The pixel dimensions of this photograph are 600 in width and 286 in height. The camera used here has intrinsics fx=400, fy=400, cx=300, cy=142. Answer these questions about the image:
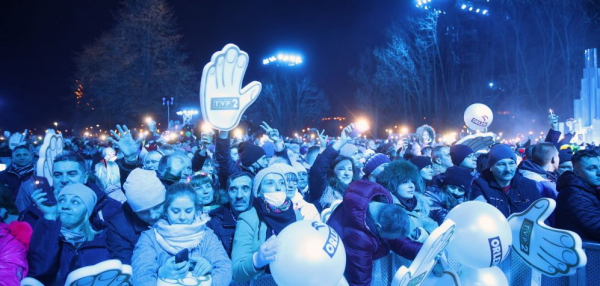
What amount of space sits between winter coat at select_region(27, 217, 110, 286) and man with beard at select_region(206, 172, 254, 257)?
1.11 metres

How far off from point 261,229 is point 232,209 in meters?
0.70

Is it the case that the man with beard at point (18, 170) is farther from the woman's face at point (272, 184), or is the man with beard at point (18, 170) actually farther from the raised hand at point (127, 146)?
the woman's face at point (272, 184)

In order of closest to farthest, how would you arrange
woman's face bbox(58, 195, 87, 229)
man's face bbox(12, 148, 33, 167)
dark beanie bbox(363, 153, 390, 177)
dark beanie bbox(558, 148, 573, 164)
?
woman's face bbox(58, 195, 87, 229)
dark beanie bbox(363, 153, 390, 177)
dark beanie bbox(558, 148, 573, 164)
man's face bbox(12, 148, 33, 167)

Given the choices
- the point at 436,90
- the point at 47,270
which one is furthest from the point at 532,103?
the point at 47,270

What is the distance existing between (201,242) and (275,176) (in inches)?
43.4

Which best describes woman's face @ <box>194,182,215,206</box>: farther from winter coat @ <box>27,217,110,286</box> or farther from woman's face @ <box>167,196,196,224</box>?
winter coat @ <box>27,217,110,286</box>

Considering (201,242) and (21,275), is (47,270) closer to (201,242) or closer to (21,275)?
(21,275)

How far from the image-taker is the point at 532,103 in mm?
26891

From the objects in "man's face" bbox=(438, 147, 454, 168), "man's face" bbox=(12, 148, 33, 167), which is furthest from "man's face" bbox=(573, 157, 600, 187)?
"man's face" bbox=(12, 148, 33, 167)

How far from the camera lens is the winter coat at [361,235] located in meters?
2.96

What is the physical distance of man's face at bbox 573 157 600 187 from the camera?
3979mm

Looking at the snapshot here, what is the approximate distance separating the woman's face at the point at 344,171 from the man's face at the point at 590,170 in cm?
247

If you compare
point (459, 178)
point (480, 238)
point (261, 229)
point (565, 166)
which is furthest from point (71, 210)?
point (565, 166)

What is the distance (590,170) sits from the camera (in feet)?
13.2
